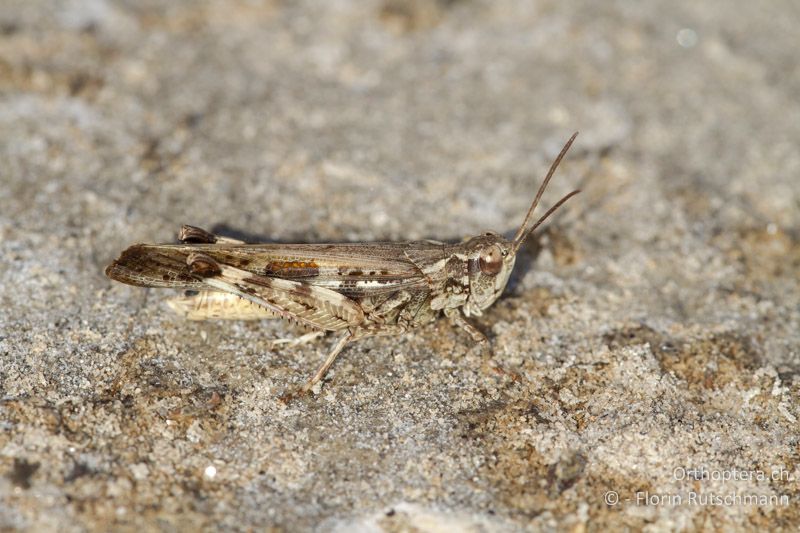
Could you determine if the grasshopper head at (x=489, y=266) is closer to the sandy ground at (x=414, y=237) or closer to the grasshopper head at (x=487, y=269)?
the grasshopper head at (x=487, y=269)

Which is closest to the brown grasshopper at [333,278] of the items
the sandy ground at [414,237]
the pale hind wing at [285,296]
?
the pale hind wing at [285,296]

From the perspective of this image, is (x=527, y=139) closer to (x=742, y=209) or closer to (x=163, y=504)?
(x=742, y=209)

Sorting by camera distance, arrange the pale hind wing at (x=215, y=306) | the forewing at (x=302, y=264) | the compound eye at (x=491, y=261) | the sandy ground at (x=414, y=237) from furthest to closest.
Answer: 1. the compound eye at (x=491, y=261)
2. the pale hind wing at (x=215, y=306)
3. the forewing at (x=302, y=264)
4. the sandy ground at (x=414, y=237)

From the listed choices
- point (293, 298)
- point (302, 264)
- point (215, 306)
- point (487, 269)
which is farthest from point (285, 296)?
point (487, 269)

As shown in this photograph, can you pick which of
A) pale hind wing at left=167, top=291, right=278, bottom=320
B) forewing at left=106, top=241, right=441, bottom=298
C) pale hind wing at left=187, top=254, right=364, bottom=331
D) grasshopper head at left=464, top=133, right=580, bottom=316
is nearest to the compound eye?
grasshopper head at left=464, top=133, right=580, bottom=316

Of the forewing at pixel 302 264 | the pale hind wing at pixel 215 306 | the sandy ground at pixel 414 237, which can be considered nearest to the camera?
the sandy ground at pixel 414 237

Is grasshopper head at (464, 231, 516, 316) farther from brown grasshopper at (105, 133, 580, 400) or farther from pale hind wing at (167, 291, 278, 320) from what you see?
pale hind wing at (167, 291, 278, 320)

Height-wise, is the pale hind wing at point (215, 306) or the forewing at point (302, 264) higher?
the forewing at point (302, 264)

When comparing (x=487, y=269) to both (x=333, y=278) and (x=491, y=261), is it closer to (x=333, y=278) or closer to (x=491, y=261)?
(x=491, y=261)
